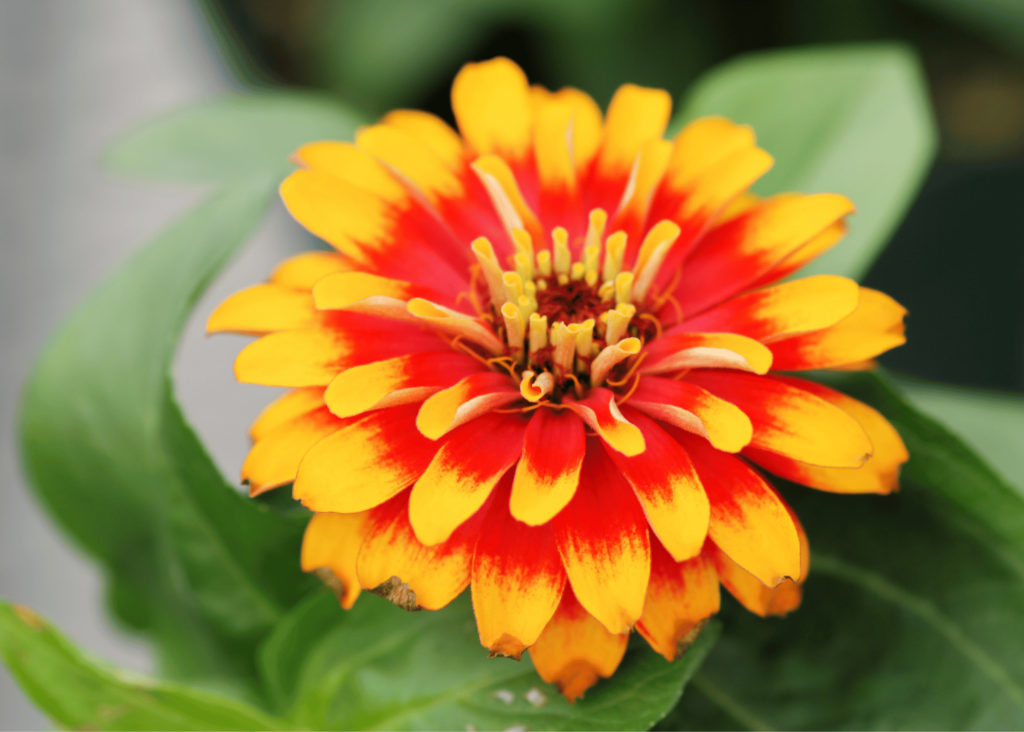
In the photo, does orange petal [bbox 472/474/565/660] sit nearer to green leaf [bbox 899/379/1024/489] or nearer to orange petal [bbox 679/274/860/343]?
orange petal [bbox 679/274/860/343]

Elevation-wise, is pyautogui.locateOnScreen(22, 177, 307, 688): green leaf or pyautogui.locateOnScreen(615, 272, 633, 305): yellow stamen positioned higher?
pyautogui.locateOnScreen(615, 272, 633, 305): yellow stamen

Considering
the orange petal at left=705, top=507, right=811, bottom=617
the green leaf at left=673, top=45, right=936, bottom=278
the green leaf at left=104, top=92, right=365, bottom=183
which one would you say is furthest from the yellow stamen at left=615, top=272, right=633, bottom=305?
the green leaf at left=104, top=92, right=365, bottom=183

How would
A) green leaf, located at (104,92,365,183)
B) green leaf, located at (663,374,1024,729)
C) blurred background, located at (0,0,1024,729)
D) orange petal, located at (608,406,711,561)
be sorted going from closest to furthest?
orange petal, located at (608,406,711,561) < green leaf, located at (663,374,1024,729) < green leaf, located at (104,92,365,183) < blurred background, located at (0,0,1024,729)

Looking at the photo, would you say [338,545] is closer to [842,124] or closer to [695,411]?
[695,411]

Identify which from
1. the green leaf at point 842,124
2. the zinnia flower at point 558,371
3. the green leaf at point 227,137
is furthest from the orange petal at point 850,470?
the green leaf at point 227,137

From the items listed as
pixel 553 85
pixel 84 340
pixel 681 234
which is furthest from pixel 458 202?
pixel 553 85

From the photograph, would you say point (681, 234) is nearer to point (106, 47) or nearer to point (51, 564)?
point (51, 564)
